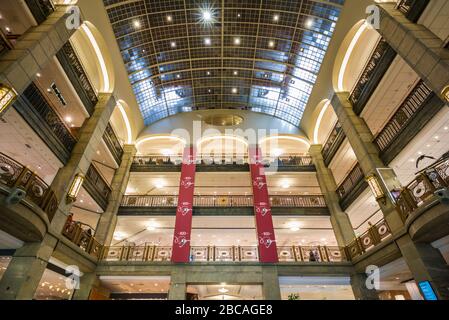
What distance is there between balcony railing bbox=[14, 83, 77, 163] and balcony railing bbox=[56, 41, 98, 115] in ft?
6.86

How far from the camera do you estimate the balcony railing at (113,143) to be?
1659cm

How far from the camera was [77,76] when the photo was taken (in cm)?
1307

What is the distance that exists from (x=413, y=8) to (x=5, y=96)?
48.3 feet

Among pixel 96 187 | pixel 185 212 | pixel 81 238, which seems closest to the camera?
pixel 81 238

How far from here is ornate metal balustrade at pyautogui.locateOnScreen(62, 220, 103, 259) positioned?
11.5 m

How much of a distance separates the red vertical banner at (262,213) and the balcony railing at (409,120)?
22.4ft

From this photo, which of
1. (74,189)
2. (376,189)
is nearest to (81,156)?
(74,189)

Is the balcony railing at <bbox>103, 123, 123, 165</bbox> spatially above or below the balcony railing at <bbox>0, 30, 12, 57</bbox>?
above

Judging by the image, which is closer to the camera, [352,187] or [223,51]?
[352,187]

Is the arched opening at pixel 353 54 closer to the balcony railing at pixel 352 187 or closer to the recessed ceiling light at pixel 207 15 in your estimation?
the balcony railing at pixel 352 187

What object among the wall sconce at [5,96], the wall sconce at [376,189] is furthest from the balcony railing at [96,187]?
the wall sconce at [376,189]

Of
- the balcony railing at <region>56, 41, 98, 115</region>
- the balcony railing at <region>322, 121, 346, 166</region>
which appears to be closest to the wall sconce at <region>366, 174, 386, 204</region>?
the balcony railing at <region>322, 121, 346, 166</region>

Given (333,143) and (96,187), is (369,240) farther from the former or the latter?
(96,187)

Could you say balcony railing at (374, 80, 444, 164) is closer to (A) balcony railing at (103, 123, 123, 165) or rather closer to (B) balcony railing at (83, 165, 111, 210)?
(B) balcony railing at (83, 165, 111, 210)
